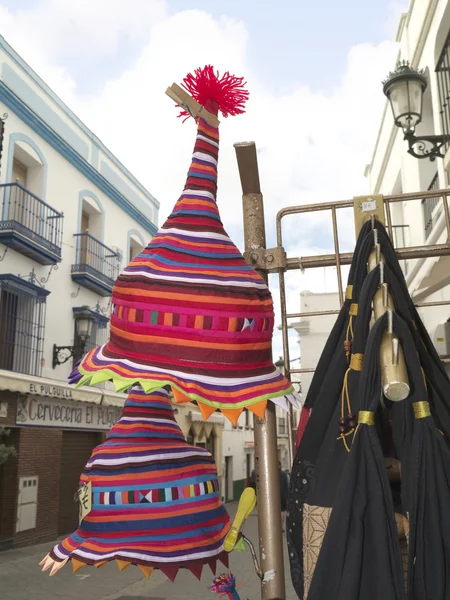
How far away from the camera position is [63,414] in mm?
11719

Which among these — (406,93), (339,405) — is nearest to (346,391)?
(339,405)

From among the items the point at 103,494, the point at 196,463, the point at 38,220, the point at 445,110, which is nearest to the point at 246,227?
the point at 196,463

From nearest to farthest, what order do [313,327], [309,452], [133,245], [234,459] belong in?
[309,452]
[133,245]
[313,327]
[234,459]

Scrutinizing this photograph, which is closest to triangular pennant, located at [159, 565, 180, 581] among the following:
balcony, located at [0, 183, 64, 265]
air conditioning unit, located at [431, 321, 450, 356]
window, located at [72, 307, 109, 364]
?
air conditioning unit, located at [431, 321, 450, 356]

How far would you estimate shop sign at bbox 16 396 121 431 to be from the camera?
10.5 meters

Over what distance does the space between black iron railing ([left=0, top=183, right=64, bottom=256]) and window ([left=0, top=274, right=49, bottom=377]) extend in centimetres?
90

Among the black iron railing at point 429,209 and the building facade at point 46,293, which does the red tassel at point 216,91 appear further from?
the building facade at point 46,293

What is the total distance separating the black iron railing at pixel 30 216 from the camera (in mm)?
10164

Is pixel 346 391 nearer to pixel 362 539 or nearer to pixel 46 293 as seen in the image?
pixel 362 539

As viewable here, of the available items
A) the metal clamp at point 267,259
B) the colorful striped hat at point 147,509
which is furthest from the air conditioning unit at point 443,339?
the colorful striped hat at point 147,509

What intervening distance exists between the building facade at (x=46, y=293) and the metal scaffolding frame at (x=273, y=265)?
8.35 meters

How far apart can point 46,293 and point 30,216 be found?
152 cm

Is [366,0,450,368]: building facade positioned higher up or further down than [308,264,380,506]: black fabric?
higher up

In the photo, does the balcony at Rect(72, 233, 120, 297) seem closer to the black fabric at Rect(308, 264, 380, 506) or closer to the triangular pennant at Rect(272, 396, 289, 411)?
the triangular pennant at Rect(272, 396, 289, 411)
